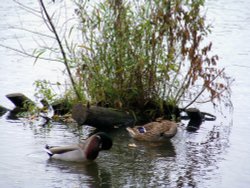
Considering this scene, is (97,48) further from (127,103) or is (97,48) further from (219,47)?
(219,47)

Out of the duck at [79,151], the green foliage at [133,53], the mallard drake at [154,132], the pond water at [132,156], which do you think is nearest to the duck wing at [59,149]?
the duck at [79,151]

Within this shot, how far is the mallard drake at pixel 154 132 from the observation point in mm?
13719

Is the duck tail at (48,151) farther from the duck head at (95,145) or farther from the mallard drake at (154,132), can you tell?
the mallard drake at (154,132)

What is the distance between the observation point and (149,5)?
14570 mm

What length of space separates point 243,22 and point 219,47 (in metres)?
4.42

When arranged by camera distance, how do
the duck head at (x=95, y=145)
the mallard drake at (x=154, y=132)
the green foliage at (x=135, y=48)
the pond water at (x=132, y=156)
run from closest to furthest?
the pond water at (x=132, y=156)
the duck head at (x=95, y=145)
the mallard drake at (x=154, y=132)
the green foliage at (x=135, y=48)

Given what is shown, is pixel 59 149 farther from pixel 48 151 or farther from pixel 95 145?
pixel 95 145

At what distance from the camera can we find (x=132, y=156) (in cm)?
1264

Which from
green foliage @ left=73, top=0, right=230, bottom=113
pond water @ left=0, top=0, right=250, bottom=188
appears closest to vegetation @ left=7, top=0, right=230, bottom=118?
green foliage @ left=73, top=0, right=230, bottom=113

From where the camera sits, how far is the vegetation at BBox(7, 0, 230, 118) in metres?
14.4

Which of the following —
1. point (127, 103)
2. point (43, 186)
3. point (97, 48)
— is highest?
Result: point (97, 48)

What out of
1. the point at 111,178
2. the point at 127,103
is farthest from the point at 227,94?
the point at 111,178

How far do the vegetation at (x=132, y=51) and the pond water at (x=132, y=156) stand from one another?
2.65 ft

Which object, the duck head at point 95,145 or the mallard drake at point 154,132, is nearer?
the duck head at point 95,145
